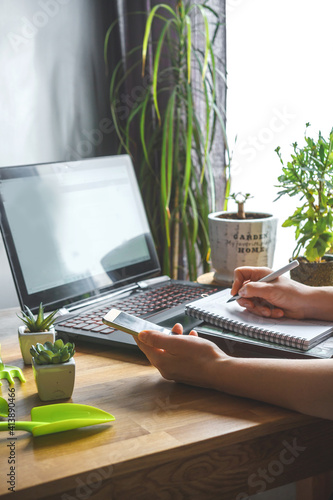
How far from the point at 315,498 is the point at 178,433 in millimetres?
931

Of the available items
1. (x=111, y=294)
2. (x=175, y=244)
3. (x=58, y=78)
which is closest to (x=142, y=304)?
(x=111, y=294)

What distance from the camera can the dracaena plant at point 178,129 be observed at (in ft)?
5.91

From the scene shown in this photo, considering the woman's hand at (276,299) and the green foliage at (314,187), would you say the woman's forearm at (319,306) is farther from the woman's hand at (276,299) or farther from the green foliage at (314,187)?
the green foliage at (314,187)

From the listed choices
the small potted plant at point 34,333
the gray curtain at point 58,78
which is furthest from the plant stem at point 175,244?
the small potted plant at point 34,333

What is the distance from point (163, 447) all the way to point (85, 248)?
682mm

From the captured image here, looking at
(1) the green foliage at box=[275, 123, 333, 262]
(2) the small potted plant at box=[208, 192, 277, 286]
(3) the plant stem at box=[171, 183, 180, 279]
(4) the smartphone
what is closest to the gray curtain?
(3) the plant stem at box=[171, 183, 180, 279]

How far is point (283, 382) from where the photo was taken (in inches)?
33.0

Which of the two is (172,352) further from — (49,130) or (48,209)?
(49,130)

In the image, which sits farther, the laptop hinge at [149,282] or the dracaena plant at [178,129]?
the dracaena plant at [178,129]

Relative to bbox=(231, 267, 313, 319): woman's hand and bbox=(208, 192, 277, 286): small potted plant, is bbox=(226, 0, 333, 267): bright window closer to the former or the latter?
bbox=(208, 192, 277, 286): small potted plant

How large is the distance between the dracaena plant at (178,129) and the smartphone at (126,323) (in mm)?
828

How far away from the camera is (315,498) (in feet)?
4.92

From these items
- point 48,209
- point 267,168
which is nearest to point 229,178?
point 267,168

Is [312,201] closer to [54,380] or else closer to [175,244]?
[175,244]
